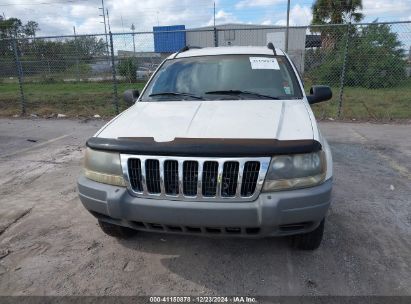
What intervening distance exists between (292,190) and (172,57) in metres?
2.71

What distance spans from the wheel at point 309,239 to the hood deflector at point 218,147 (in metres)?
0.79

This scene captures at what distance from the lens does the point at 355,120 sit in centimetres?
899

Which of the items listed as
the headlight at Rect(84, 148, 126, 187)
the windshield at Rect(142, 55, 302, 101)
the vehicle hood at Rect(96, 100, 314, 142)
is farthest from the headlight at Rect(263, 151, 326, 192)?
the windshield at Rect(142, 55, 302, 101)

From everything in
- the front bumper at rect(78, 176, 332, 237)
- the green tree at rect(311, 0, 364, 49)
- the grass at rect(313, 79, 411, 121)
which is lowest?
the grass at rect(313, 79, 411, 121)

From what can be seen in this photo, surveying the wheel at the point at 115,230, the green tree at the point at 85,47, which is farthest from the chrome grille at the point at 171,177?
the green tree at the point at 85,47

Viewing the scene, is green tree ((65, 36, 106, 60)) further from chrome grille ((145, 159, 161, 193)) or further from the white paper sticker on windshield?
chrome grille ((145, 159, 161, 193))

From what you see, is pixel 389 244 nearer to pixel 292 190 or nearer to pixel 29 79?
pixel 292 190

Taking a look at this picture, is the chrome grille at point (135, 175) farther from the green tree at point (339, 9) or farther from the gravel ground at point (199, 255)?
the green tree at point (339, 9)

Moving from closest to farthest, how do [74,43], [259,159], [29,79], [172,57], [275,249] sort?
[259,159]
[275,249]
[172,57]
[74,43]
[29,79]

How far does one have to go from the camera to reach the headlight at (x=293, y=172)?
239 centimetres

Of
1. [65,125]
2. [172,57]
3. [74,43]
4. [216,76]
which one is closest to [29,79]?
[74,43]

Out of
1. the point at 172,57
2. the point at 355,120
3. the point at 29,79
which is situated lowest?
the point at 355,120

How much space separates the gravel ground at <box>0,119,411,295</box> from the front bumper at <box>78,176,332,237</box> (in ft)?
1.42

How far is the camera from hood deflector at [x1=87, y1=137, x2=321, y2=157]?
234 centimetres
